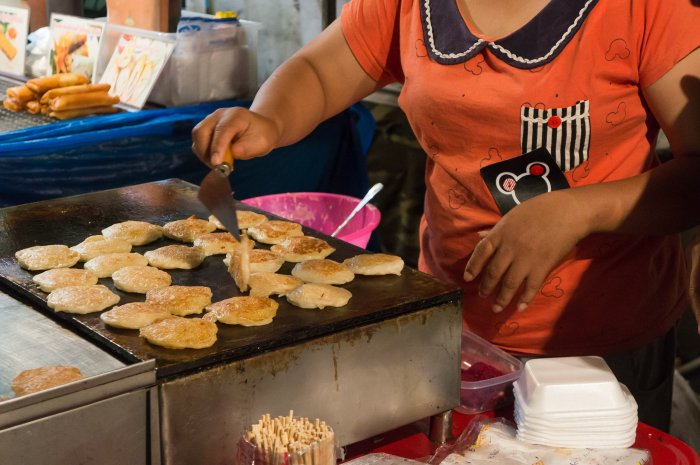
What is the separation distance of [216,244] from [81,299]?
36 cm

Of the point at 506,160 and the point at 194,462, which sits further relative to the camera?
the point at 506,160

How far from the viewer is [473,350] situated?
1.86 metres

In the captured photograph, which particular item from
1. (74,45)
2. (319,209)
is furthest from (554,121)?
(74,45)

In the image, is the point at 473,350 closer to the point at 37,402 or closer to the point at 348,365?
the point at 348,365

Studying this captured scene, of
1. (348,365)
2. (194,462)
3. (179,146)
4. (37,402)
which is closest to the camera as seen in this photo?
(37,402)

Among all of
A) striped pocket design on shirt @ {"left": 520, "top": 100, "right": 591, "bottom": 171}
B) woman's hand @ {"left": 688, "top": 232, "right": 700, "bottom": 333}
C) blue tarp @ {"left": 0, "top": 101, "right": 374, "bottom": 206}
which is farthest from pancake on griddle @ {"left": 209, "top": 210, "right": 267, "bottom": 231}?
blue tarp @ {"left": 0, "top": 101, "right": 374, "bottom": 206}

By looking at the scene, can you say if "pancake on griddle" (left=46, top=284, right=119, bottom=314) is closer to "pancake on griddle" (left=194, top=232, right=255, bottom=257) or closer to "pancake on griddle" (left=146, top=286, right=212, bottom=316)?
"pancake on griddle" (left=146, top=286, right=212, bottom=316)

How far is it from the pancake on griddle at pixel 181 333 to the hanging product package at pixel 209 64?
217cm

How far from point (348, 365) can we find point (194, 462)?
285 millimetres

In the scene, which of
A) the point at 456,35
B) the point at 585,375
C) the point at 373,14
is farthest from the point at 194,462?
the point at 373,14

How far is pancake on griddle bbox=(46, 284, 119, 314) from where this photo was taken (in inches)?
57.1

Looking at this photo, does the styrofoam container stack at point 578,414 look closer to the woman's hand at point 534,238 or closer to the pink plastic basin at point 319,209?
the woman's hand at point 534,238

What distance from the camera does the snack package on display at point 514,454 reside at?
1439 millimetres

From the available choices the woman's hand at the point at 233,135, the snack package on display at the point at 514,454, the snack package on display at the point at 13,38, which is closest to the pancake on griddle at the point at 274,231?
the woman's hand at the point at 233,135
